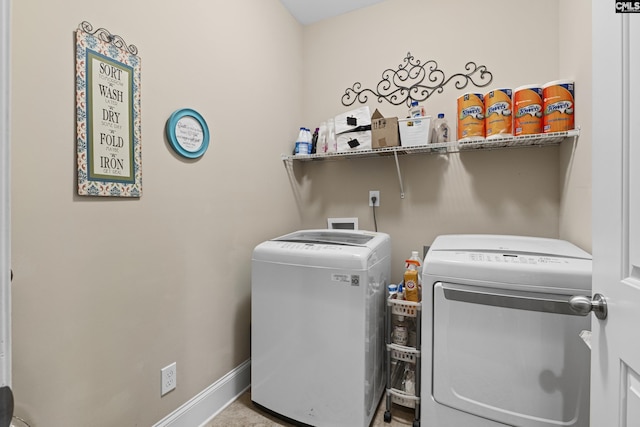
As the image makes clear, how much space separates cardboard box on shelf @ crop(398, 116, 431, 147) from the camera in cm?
181

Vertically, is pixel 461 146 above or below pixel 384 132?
below

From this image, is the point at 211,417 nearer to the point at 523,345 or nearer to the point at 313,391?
the point at 313,391

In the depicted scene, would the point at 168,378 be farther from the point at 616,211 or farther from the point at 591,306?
the point at 616,211

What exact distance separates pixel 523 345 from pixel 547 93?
1214 mm

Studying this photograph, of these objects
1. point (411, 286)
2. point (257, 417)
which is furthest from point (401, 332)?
point (257, 417)

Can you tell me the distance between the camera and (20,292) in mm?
922

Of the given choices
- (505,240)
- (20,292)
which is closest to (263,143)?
(20,292)

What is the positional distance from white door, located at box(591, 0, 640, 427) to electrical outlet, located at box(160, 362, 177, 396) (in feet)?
4.99

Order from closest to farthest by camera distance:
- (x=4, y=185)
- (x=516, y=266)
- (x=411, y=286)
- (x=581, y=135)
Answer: (x=4, y=185) < (x=516, y=266) < (x=581, y=135) < (x=411, y=286)

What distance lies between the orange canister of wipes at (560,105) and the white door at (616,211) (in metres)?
0.87

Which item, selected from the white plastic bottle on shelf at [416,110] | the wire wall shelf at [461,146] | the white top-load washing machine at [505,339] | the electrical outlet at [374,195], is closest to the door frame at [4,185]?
the white top-load washing machine at [505,339]

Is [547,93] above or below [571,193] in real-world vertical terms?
above

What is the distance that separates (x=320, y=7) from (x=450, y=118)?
125cm

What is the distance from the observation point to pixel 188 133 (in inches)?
56.8
